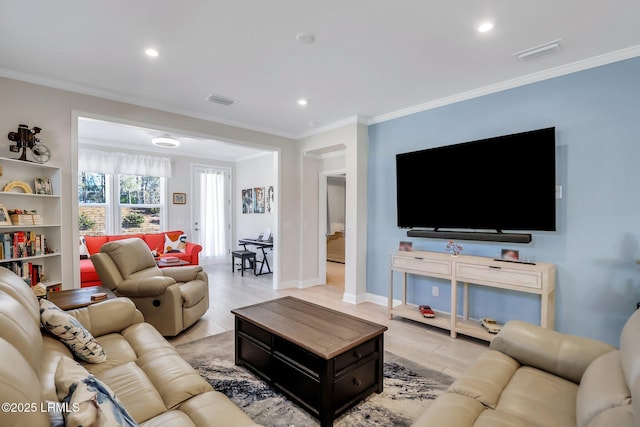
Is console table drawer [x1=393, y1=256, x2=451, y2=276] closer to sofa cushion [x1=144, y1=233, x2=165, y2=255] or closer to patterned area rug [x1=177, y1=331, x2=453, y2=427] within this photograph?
patterned area rug [x1=177, y1=331, x2=453, y2=427]

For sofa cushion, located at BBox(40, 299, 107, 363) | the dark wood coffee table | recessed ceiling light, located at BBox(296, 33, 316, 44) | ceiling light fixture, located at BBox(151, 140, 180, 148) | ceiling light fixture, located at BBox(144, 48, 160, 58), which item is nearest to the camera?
sofa cushion, located at BBox(40, 299, 107, 363)

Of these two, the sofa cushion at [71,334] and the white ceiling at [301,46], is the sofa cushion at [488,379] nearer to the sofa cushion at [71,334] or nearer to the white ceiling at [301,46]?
the sofa cushion at [71,334]

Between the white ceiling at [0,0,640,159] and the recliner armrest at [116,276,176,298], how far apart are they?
2069 millimetres

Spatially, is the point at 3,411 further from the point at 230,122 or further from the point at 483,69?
the point at 230,122

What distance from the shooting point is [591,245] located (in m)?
2.81

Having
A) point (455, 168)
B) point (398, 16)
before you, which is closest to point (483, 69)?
point (455, 168)

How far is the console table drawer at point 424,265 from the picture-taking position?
133 inches

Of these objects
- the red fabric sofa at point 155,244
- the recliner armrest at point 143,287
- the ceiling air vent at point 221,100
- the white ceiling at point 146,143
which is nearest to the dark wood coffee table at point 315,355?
the recliner armrest at point 143,287

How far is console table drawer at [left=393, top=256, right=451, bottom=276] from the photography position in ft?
11.0

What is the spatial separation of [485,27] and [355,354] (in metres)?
2.53

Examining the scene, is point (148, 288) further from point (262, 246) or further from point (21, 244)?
point (262, 246)

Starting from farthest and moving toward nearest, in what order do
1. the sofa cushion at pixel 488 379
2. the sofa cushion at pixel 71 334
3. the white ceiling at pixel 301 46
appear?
the white ceiling at pixel 301 46 < the sofa cushion at pixel 71 334 < the sofa cushion at pixel 488 379

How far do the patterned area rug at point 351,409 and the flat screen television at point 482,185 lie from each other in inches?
66.6

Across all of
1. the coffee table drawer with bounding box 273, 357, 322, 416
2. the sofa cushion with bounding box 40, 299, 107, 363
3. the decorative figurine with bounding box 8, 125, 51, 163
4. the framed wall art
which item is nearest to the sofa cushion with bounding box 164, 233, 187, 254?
the framed wall art
